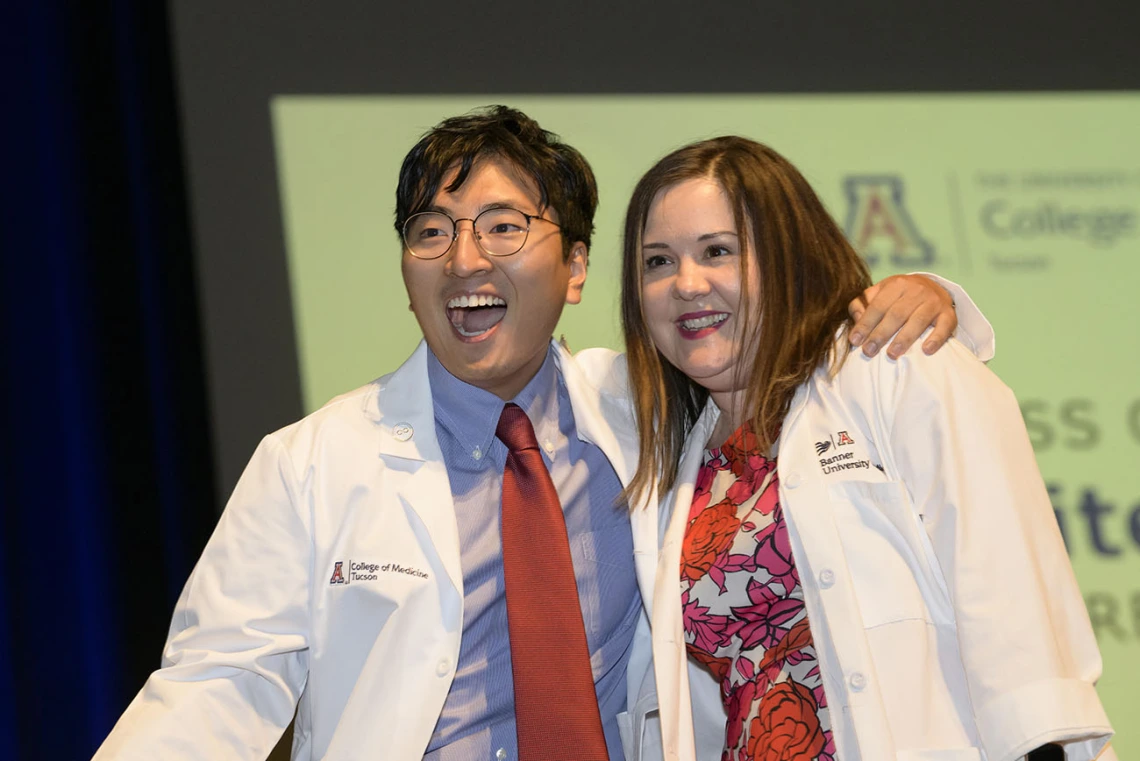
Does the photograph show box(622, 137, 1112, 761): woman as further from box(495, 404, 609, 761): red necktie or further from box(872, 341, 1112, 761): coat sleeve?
box(495, 404, 609, 761): red necktie

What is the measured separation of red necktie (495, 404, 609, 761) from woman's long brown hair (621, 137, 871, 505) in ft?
0.58

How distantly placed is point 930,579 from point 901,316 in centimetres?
38

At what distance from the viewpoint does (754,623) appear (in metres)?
1.68

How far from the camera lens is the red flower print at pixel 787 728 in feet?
5.19

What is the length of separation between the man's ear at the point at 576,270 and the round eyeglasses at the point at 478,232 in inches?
Answer: 6.0

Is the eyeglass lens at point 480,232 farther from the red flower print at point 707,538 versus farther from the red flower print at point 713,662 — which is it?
the red flower print at point 713,662

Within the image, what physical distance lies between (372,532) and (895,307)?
856 millimetres

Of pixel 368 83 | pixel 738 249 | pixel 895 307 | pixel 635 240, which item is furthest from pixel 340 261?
pixel 895 307

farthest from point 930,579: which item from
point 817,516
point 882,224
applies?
point 882,224

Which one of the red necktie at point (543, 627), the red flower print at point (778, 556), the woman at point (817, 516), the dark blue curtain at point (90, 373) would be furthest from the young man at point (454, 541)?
the dark blue curtain at point (90, 373)

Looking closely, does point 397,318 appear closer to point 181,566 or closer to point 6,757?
point 181,566

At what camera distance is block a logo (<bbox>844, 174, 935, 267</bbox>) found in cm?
304

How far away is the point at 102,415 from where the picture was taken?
2742 millimetres

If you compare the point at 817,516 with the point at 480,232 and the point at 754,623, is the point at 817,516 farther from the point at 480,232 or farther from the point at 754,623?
the point at 480,232
